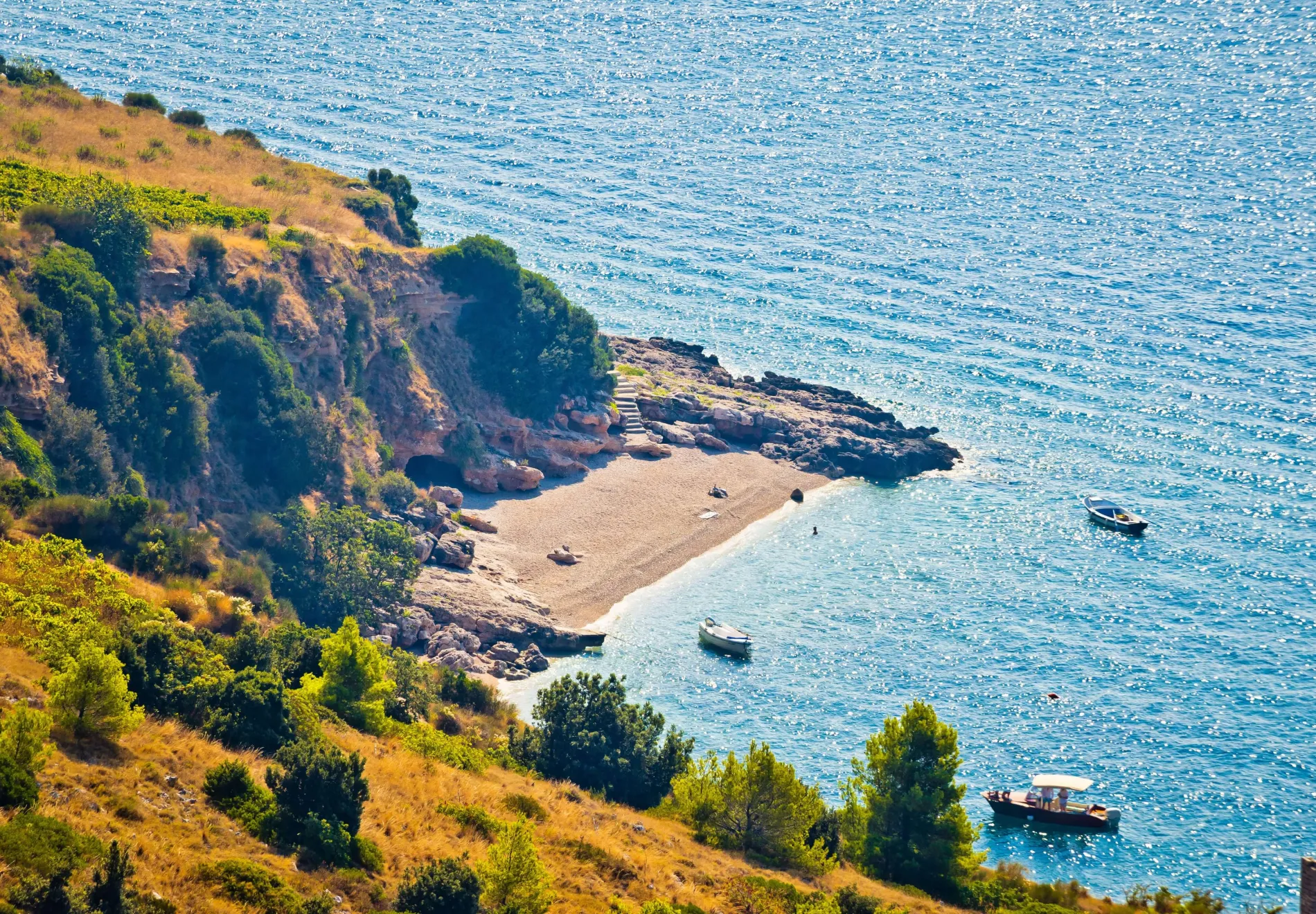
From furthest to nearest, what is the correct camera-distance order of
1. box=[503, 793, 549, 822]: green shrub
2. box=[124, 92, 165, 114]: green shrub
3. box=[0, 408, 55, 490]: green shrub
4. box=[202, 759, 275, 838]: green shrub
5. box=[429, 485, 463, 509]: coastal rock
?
box=[124, 92, 165, 114]: green shrub → box=[429, 485, 463, 509]: coastal rock → box=[0, 408, 55, 490]: green shrub → box=[503, 793, 549, 822]: green shrub → box=[202, 759, 275, 838]: green shrub

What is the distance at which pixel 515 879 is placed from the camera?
125 ft

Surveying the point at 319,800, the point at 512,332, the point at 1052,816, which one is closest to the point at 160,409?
the point at 512,332

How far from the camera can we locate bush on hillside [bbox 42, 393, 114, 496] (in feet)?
216

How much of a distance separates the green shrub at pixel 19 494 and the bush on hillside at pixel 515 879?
98.0 ft

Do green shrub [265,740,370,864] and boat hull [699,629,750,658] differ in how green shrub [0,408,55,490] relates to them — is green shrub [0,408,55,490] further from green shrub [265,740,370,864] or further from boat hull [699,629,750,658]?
boat hull [699,629,750,658]

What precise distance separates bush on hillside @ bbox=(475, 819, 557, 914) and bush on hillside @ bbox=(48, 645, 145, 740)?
11.0 meters

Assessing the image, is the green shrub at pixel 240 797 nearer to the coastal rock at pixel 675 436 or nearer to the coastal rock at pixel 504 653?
the coastal rock at pixel 504 653

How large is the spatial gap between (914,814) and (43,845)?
34.9m

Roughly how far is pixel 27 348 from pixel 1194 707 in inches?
2556

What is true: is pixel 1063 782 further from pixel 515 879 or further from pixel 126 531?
pixel 126 531

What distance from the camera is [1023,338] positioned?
12444cm

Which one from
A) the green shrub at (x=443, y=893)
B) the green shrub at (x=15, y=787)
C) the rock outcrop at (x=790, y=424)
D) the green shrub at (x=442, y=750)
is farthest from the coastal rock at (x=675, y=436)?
the green shrub at (x=15, y=787)

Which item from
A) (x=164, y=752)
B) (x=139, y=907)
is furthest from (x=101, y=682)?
(x=139, y=907)

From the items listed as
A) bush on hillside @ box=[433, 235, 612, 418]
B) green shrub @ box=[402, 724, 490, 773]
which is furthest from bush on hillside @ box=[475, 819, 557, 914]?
bush on hillside @ box=[433, 235, 612, 418]
